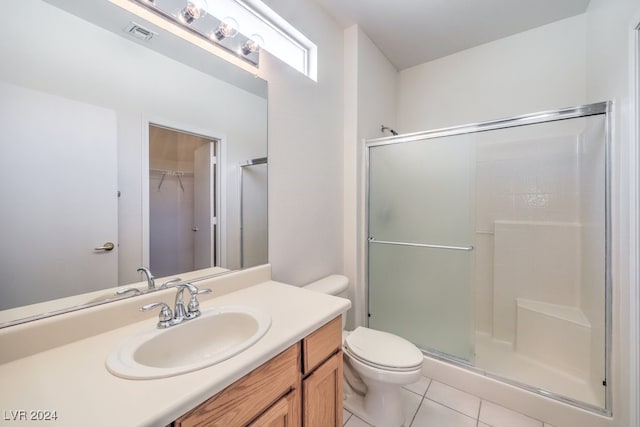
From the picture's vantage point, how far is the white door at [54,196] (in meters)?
0.76

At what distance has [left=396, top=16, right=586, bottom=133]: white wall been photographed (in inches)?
74.5

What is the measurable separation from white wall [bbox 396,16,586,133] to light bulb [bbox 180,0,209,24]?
206 cm

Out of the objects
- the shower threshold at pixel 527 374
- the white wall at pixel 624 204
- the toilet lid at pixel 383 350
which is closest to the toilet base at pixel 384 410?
the toilet lid at pixel 383 350

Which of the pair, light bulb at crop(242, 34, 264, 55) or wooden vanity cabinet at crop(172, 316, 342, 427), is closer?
wooden vanity cabinet at crop(172, 316, 342, 427)

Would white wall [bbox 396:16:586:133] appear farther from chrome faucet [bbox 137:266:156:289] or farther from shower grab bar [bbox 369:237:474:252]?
chrome faucet [bbox 137:266:156:289]

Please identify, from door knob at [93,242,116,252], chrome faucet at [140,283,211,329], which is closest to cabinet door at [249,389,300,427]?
chrome faucet at [140,283,211,329]

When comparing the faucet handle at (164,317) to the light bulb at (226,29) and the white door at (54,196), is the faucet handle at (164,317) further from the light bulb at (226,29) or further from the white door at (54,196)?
the light bulb at (226,29)

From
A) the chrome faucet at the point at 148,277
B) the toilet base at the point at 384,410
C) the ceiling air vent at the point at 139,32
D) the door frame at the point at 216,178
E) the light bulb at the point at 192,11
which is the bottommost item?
the toilet base at the point at 384,410

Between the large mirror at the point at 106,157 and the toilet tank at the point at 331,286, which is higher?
the large mirror at the point at 106,157

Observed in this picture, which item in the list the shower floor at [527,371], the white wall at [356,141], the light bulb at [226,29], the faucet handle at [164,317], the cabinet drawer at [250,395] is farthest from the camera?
the white wall at [356,141]

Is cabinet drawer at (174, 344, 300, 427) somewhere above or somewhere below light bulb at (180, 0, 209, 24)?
below

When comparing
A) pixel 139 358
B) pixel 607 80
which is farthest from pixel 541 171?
pixel 139 358

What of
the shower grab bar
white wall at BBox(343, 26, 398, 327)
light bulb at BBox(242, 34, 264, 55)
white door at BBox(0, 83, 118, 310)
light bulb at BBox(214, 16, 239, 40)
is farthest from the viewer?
white wall at BBox(343, 26, 398, 327)

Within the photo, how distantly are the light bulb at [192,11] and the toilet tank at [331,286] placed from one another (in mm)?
1554
